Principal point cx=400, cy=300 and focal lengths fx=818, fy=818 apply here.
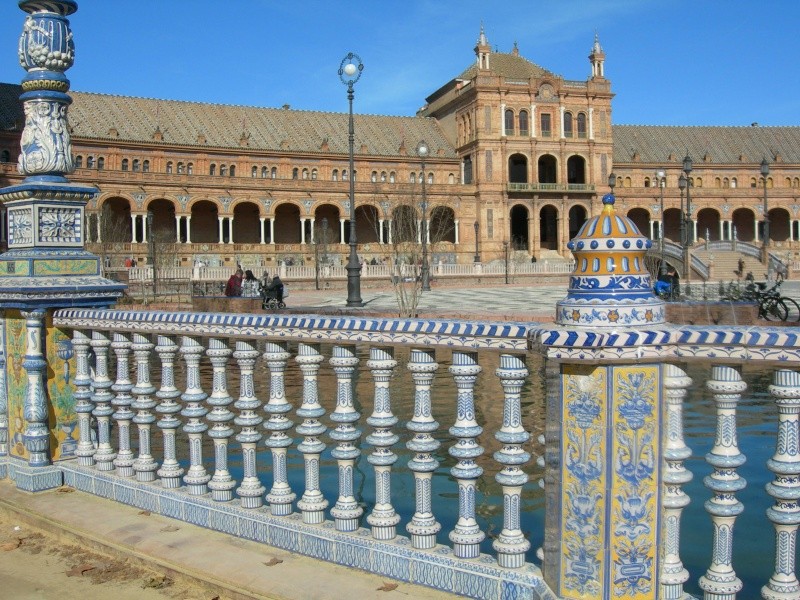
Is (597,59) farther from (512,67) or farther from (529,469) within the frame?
(529,469)

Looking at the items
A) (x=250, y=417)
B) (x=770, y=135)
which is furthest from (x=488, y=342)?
(x=770, y=135)

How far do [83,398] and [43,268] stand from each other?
34.7 inches

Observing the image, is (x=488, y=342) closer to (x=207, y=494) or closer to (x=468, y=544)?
(x=468, y=544)

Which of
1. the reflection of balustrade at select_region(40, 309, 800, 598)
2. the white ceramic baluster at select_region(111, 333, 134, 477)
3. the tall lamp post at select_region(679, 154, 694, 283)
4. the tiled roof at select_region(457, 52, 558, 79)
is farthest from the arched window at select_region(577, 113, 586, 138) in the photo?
the white ceramic baluster at select_region(111, 333, 134, 477)

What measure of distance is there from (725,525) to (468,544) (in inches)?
38.6

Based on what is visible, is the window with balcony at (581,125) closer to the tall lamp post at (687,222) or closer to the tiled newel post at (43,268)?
the tall lamp post at (687,222)

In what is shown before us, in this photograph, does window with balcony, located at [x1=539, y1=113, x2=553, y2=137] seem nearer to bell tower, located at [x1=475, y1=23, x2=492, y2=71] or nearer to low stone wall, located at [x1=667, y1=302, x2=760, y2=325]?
bell tower, located at [x1=475, y1=23, x2=492, y2=71]

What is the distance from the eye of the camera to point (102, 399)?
4.81m

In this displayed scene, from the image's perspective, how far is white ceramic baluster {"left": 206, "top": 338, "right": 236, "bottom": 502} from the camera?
4.05 metres

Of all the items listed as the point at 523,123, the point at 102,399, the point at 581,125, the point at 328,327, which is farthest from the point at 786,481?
the point at 581,125

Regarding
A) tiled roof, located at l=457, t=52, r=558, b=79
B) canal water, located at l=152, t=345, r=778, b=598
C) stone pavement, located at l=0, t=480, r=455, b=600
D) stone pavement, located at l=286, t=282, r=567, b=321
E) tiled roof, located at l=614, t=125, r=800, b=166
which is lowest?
canal water, located at l=152, t=345, r=778, b=598

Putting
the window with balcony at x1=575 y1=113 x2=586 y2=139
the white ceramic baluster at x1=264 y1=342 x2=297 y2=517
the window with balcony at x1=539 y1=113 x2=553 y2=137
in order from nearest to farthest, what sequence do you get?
the white ceramic baluster at x1=264 y1=342 x2=297 y2=517, the window with balcony at x1=539 y1=113 x2=553 y2=137, the window with balcony at x1=575 y1=113 x2=586 y2=139

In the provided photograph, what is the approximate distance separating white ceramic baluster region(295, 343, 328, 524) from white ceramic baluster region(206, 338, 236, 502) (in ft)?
1.76

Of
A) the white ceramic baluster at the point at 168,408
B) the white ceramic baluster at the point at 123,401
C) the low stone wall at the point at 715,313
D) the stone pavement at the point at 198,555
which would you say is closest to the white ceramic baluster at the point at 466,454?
the stone pavement at the point at 198,555
